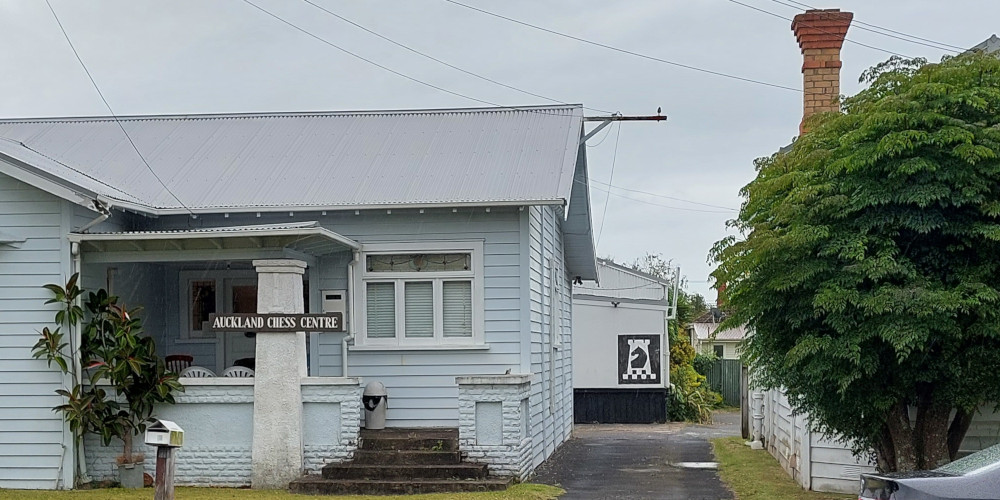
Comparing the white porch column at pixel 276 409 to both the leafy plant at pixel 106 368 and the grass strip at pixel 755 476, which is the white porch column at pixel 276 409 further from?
the grass strip at pixel 755 476

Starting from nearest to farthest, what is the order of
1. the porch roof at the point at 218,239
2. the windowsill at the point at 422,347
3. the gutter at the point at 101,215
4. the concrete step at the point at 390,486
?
the concrete step at the point at 390,486 → the gutter at the point at 101,215 → the porch roof at the point at 218,239 → the windowsill at the point at 422,347

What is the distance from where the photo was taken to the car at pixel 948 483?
6.83 m

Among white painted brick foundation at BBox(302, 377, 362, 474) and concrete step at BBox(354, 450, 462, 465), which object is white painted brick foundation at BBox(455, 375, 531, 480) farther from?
white painted brick foundation at BBox(302, 377, 362, 474)

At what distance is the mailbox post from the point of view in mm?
8820

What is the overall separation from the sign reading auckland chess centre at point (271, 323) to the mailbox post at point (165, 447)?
466 cm

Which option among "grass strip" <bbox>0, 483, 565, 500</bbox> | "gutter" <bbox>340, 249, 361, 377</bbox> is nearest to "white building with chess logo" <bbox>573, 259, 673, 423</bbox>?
"gutter" <bbox>340, 249, 361, 377</bbox>

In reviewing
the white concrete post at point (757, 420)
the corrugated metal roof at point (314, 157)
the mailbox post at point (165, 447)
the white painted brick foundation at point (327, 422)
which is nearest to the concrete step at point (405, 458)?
the white painted brick foundation at point (327, 422)

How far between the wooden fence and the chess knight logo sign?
9.39 m

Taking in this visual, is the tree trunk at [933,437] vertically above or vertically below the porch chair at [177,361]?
below

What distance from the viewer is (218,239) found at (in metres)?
14.3

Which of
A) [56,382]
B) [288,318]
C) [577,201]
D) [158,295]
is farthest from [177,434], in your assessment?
[577,201]

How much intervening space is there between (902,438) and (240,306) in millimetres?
9603

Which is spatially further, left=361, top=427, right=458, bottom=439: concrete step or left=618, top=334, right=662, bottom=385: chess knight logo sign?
left=618, top=334, right=662, bottom=385: chess knight logo sign

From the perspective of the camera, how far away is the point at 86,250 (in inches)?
563
